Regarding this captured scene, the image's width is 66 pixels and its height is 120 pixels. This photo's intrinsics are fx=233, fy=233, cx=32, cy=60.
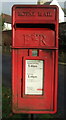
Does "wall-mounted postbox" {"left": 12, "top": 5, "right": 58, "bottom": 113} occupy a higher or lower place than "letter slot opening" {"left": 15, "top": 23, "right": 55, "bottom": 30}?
lower

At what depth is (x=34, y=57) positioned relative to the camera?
368cm

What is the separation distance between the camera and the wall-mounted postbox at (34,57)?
3.62 meters

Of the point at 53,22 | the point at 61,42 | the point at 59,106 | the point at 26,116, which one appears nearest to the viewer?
the point at 53,22

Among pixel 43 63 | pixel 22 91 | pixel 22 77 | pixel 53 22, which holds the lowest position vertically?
pixel 22 91

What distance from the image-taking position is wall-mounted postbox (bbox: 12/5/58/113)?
362 centimetres

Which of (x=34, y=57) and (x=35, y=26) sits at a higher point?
(x=35, y=26)

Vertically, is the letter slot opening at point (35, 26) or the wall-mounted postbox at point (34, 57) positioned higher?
the letter slot opening at point (35, 26)

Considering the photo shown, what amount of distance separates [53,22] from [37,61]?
2.17 feet

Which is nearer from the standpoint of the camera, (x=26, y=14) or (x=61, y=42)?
(x=26, y=14)

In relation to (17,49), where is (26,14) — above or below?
above

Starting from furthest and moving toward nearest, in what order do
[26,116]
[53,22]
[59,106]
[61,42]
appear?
[61,42]
[59,106]
[26,116]
[53,22]

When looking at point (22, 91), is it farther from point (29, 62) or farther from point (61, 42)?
point (61, 42)

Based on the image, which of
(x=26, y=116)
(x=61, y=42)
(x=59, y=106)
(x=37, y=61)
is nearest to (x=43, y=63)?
(x=37, y=61)

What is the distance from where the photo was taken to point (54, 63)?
148 inches
